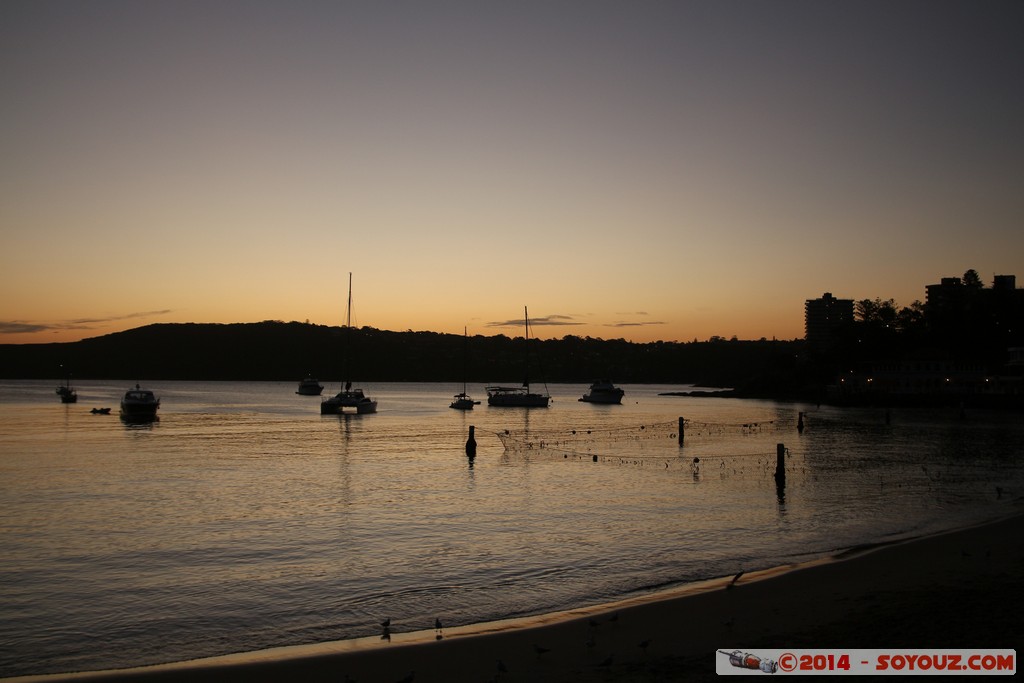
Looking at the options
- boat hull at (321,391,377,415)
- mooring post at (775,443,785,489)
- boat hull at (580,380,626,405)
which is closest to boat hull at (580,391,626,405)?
boat hull at (580,380,626,405)

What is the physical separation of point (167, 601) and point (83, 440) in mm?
55163

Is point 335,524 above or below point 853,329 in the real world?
below

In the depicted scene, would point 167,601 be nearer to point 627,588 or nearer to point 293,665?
point 293,665

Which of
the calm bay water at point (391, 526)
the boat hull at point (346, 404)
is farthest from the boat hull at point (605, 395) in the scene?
the calm bay water at point (391, 526)

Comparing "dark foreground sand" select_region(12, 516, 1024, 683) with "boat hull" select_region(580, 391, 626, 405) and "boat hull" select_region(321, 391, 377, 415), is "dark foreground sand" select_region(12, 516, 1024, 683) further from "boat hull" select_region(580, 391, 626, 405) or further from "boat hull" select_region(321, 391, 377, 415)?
"boat hull" select_region(580, 391, 626, 405)

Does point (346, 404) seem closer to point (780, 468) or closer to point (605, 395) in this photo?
point (605, 395)

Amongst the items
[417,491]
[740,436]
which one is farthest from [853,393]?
[417,491]

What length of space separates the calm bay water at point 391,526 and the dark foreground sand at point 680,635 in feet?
4.47

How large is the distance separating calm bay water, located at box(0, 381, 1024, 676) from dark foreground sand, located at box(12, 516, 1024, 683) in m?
1.36

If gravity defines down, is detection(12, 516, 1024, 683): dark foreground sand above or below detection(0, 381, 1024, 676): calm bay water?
above

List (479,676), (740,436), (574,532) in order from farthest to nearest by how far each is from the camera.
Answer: (740,436) < (574,532) < (479,676)

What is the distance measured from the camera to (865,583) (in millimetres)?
16500

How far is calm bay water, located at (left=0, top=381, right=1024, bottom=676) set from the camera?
53.0 feet

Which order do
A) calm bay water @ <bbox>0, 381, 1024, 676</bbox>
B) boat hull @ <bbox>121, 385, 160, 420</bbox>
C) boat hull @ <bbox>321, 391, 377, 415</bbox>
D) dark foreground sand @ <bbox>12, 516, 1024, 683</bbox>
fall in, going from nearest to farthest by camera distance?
dark foreground sand @ <bbox>12, 516, 1024, 683</bbox> → calm bay water @ <bbox>0, 381, 1024, 676</bbox> → boat hull @ <bbox>121, 385, 160, 420</bbox> → boat hull @ <bbox>321, 391, 377, 415</bbox>
